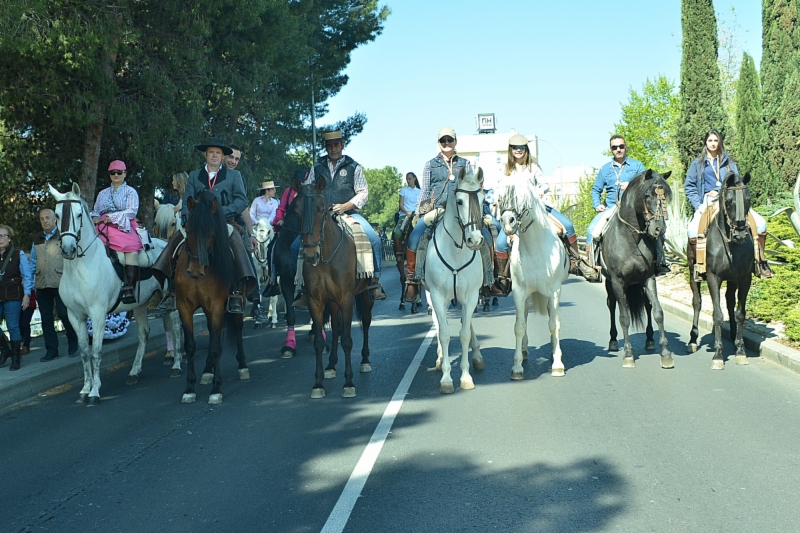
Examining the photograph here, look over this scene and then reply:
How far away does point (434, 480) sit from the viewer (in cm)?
596

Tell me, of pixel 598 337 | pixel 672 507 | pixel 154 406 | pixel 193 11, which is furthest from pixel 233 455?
pixel 193 11

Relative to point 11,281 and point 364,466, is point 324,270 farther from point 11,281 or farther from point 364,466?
point 11,281

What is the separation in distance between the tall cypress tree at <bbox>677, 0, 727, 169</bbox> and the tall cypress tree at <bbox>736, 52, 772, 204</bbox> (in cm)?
65

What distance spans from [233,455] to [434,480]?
1.90 m

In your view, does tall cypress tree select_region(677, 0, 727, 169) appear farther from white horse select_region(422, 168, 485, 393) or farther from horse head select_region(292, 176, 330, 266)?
horse head select_region(292, 176, 330, 266)

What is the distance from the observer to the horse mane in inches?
366

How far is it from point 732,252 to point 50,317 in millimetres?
9749

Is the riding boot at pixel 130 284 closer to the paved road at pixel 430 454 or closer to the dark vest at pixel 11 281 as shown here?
the paved road at pixel 430 454

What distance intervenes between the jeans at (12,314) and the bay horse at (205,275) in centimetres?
343

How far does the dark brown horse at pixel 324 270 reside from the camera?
8.98 m

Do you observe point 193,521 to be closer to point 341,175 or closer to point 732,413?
point 732,413

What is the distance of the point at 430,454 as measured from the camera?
662 cm

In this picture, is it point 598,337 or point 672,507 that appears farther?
point 598,337

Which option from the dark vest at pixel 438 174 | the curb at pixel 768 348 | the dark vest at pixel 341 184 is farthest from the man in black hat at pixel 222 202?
the curb at pixel 768 348
